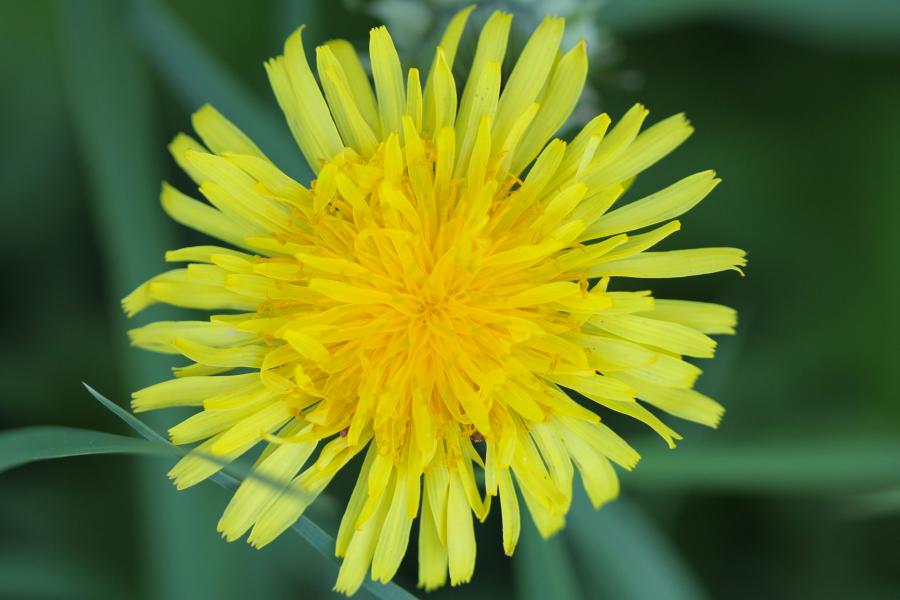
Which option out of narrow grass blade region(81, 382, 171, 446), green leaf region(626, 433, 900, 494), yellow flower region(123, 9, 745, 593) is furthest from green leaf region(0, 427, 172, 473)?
green leaf region(626, 433, 900, 494)

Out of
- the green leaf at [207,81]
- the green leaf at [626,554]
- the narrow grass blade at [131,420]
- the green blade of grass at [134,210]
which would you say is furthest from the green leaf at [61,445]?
the green leaf at [626,554]

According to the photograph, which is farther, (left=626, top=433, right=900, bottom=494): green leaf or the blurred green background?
the blurred green background

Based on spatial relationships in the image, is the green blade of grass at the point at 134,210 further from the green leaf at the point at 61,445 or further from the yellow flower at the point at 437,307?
the green leaf at the point at 61,445

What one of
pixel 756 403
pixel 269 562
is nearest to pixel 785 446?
pixel 756 403

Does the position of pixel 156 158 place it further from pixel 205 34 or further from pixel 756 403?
pixel 756 403

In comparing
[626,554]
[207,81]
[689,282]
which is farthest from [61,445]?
[689,282]

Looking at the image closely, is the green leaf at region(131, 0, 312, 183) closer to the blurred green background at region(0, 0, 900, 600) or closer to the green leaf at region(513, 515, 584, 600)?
the blurred green background at region(0, 0, 900, 600)
